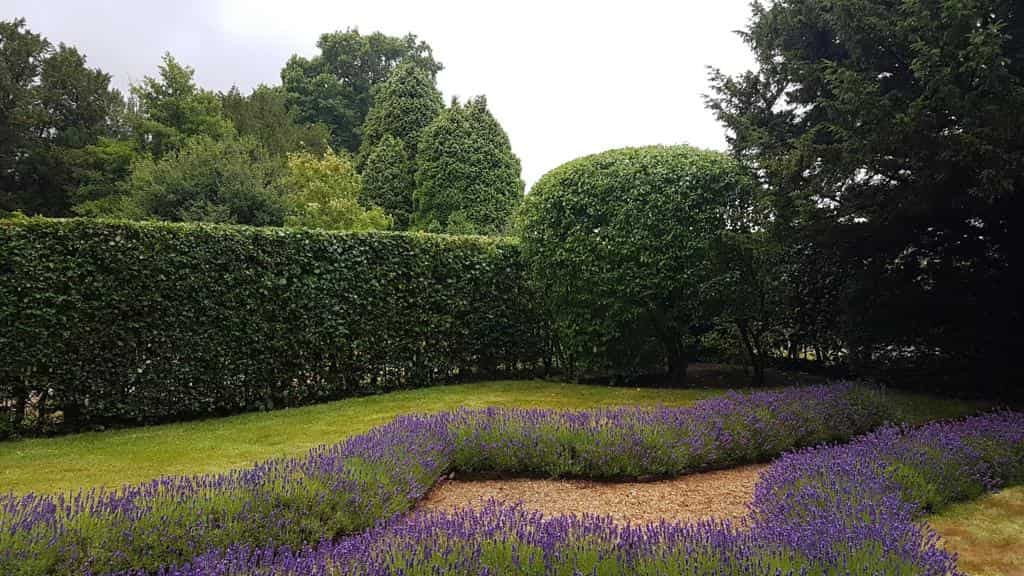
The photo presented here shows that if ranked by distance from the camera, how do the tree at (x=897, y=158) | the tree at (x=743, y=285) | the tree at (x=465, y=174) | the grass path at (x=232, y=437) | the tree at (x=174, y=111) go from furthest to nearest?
the tree at (x=174, y=111) < the tree at (x=465, y=174) < the tree at (x=743, y=285) < the tree at (x=897, y=158) < the grass path at (x=232, y=437)

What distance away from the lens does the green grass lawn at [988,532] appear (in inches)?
141

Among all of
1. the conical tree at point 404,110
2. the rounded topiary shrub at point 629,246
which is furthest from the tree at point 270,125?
the rounded topiary shrub at point 629,246

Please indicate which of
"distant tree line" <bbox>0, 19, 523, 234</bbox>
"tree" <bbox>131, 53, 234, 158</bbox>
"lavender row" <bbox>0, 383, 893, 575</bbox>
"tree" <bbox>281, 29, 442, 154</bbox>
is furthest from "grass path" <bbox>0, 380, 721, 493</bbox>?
"tree" <bbox>281, 29, 442, 154</bbox>

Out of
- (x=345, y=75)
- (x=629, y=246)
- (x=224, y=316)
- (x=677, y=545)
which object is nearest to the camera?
(x=677, y=545)

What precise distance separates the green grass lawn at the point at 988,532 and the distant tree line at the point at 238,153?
13.0 m

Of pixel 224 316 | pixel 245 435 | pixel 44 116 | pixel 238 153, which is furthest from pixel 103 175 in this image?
pixel 245 435

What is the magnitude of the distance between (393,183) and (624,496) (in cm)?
1831

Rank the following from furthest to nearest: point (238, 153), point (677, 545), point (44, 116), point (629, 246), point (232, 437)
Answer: point (44, 116) → point (238, 153) → point (629, 246) → point (232, 437) → point (677, 545)

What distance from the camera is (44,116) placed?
2739 cm

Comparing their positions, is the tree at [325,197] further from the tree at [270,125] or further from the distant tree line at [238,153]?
the tree at [270,125]

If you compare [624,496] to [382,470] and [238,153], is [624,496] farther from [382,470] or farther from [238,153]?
[238,153]

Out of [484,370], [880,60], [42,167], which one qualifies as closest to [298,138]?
[42,167]

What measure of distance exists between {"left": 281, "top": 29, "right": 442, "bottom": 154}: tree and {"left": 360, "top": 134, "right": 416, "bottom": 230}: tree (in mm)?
14511

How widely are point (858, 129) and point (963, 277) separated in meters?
3.71
